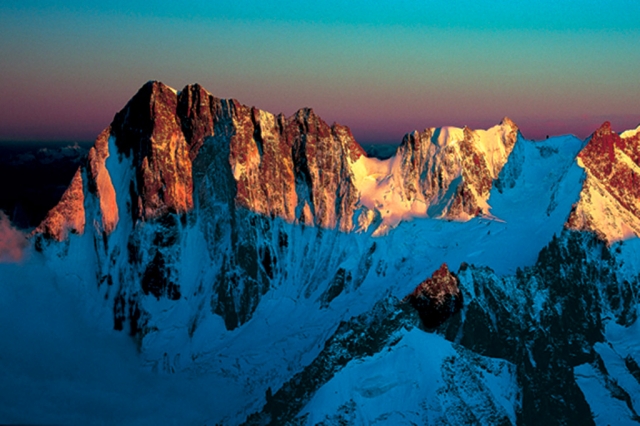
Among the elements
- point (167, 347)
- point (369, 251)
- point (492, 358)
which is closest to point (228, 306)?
point (167, 347)

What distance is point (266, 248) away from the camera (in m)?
194

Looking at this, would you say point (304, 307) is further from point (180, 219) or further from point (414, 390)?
point (414, 390)

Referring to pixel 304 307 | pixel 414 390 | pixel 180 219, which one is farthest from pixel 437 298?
pixel 180 219

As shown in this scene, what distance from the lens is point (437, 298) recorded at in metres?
159

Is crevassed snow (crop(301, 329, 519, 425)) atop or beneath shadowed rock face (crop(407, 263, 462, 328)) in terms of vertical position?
beneath

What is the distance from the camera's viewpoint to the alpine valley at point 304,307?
146000 mm

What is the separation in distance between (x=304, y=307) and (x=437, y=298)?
1621 inches

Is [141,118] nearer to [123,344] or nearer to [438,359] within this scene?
[123,344]

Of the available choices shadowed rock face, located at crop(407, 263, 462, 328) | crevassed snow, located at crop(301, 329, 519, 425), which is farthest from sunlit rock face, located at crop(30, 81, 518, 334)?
crevassed snow, located at crop(301, 329, 519, 425)

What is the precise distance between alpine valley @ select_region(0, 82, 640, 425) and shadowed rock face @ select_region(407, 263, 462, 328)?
455mm

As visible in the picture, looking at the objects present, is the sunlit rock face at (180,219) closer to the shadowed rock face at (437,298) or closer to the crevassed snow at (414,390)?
the shadowed rock face at (437,298)

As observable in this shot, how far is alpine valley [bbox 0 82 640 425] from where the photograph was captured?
14600 cm

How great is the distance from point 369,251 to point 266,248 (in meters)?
28.6

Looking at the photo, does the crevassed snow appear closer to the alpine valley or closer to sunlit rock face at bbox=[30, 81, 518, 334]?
the alpine valley
